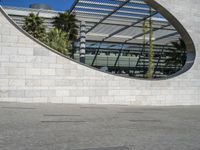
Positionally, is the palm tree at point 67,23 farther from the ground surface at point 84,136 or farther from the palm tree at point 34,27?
the ground surface at point 84,136

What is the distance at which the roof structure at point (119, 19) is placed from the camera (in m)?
30.2

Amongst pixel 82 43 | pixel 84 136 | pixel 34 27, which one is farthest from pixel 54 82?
pixel 82 43

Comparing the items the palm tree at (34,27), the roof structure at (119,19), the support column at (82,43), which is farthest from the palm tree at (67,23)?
the palm tree at (34,27)

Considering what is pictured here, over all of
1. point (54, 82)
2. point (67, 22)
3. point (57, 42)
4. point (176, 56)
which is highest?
point (67, 22)

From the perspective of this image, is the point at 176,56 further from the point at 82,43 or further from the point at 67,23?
the point at 67,23

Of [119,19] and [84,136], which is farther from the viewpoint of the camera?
[119,19]

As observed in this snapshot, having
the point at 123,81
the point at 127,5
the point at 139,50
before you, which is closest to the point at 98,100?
the point at 123,81

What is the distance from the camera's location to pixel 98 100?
14297 millimetres

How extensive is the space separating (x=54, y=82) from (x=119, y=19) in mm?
24411

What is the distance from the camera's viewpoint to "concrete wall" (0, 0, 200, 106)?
12.7 metres

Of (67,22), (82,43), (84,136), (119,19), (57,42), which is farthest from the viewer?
(119,19)

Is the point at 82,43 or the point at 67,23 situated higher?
the point at 67,23

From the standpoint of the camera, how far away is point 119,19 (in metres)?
36.2

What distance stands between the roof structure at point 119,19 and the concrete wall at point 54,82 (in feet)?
49.5
